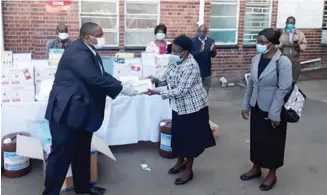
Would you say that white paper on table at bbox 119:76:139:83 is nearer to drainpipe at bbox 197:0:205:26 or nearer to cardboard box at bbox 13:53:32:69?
cardboard box at bbox 13:53:32:69

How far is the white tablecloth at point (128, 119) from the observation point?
4.55 metres

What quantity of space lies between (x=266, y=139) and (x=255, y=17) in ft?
20.8

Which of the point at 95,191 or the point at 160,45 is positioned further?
the point at 160,45

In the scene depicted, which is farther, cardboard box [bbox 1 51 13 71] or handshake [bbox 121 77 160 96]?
handshake [bbox 121 77 160 96]

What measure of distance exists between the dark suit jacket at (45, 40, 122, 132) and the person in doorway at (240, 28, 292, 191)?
153 cm

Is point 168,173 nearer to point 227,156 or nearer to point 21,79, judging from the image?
point 227,156

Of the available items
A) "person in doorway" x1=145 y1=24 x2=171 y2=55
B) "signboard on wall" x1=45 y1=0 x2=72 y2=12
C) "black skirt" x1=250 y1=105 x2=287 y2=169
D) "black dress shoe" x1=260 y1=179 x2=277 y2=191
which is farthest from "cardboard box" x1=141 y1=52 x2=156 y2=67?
"signboard on wall" x1=45 y1=0 x2=72 y2=12

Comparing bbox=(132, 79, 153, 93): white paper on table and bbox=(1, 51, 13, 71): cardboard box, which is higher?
bbox=(1, 51, 13, 71): cardboard box

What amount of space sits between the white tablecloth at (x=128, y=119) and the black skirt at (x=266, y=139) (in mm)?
1345

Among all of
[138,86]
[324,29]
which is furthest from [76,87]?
[324,29]

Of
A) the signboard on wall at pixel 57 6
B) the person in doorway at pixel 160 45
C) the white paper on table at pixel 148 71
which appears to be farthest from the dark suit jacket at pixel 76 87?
the signboard on wall at pixel 57 6

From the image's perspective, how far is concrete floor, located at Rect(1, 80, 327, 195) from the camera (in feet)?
13.7

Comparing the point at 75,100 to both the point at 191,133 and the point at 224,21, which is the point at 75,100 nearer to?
the point at 191,133

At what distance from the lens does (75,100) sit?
11.3ft
